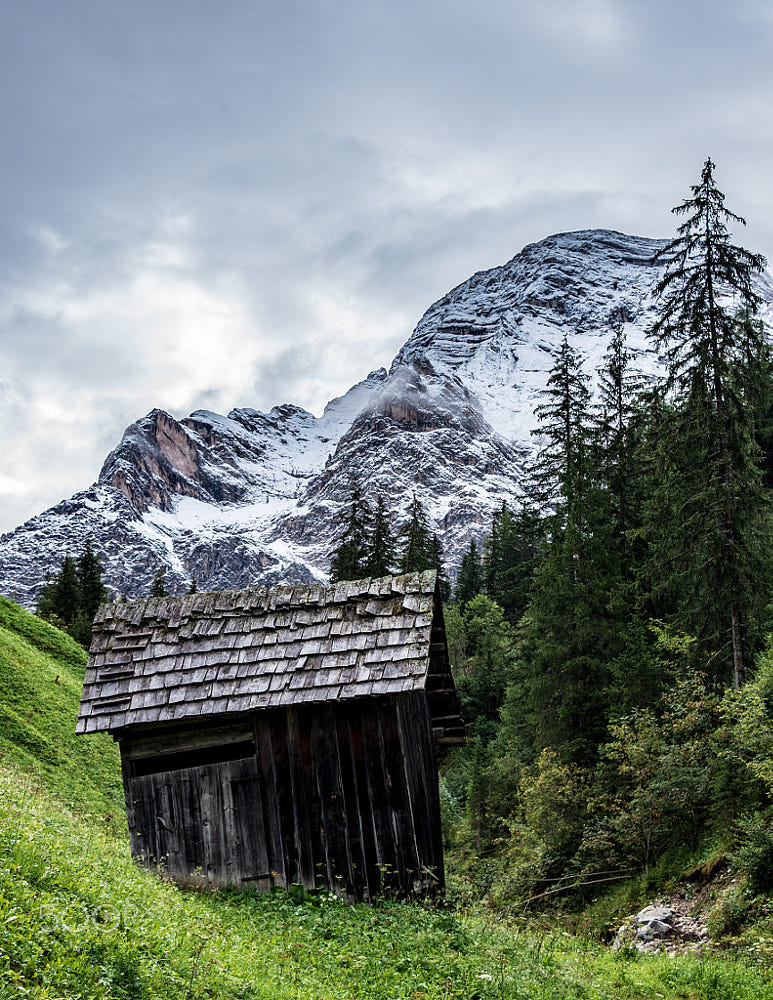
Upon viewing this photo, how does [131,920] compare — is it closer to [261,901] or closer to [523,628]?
[261,901]

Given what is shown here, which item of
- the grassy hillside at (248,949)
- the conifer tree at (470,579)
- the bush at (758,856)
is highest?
the conifer tree at (470,579)

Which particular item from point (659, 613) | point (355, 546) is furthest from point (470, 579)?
point (659, 613)

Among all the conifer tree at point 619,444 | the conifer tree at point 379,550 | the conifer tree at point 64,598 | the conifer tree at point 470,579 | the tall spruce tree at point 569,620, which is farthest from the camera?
the conifer tree at point 470,579

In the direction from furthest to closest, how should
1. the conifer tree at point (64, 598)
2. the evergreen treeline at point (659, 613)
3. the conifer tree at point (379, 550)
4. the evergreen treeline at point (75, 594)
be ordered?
1. the conifer tree at point (64, 598)
2. the evergreen treeline at point (75, 594)
3. the conifer tree at point (379, 550)
4. the evergreen treeline at point (659, 613)

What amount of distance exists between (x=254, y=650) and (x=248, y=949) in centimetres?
490

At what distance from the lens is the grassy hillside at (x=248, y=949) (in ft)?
17.0

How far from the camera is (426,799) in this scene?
11.1 meters

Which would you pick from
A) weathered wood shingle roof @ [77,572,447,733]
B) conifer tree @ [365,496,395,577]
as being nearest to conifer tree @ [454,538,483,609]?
conifer tree @ [365,496,395,577]

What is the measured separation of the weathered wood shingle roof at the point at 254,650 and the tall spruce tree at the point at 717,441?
10955 millimetres

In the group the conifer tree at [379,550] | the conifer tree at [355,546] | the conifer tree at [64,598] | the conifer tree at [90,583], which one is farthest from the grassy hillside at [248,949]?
the conifer tree at [90,583]

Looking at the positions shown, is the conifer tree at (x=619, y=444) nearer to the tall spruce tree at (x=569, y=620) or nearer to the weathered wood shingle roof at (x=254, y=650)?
the tall spruce tree at (x=569, y=620)

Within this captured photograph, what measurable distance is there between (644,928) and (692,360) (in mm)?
13726

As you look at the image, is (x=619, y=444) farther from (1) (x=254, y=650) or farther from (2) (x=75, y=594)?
(2) (x=75, y=594)

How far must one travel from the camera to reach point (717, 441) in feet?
65.4
